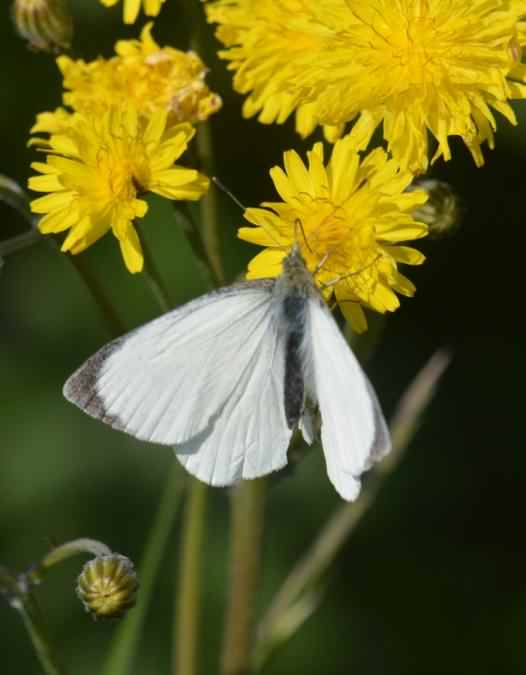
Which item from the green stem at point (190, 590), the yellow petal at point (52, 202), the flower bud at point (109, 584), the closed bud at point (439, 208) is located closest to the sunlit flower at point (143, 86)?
the yellow petal at point (52, 202)

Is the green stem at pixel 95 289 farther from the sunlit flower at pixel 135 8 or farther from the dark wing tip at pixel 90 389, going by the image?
the sunlit flower at pixel 135 8

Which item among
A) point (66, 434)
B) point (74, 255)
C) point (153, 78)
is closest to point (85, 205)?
point (74, 255)

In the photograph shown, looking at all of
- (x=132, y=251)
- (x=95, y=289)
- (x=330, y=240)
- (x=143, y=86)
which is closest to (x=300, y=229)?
(x=330, y=240)

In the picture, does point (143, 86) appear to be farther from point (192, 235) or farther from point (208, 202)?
point (192, 235)

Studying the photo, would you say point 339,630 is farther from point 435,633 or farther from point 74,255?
point 74,255

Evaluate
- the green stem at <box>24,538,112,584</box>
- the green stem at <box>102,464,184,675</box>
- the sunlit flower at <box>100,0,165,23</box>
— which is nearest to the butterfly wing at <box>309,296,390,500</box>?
the green stem at <box>24,538,112,584</box>

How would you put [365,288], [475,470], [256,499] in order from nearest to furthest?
[365,288] → [256,499] → [475,470]
